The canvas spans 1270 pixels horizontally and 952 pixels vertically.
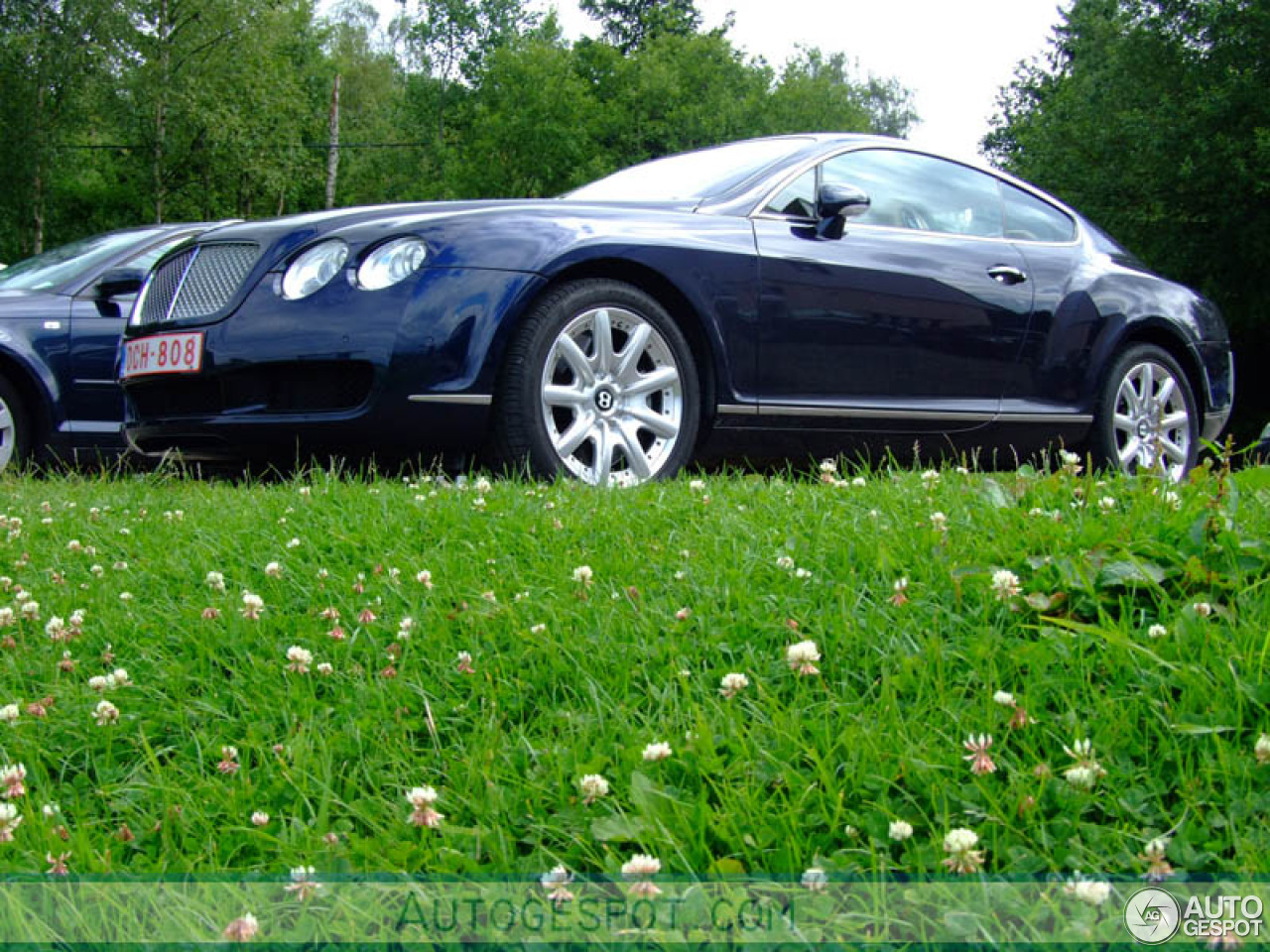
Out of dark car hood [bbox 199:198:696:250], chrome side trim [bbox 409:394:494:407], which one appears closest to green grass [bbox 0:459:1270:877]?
chrome side trim [bbox 409:394:494:407]

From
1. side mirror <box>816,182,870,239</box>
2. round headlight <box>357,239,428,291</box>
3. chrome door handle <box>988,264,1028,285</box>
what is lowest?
round headlight <box>357,239,428,291</box>

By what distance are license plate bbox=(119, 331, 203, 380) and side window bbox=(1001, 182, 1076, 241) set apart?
3597 mm

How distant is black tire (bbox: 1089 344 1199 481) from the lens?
5.72 meters

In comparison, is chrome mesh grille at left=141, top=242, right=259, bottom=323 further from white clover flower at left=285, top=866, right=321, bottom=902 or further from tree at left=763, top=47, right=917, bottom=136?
tree at left=763, top=47, right=917, bottom=136

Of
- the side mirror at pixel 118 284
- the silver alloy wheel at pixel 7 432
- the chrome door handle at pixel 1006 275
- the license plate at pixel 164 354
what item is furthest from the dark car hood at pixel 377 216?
the silver alloy wheel at pixel 7 432

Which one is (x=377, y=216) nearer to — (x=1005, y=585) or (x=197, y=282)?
(x=197, y=282)

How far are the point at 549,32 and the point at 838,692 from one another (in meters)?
59.7

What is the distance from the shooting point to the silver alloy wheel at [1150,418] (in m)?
5.81

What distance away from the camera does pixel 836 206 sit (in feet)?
15.9

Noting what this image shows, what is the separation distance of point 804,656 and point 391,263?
2528 mm

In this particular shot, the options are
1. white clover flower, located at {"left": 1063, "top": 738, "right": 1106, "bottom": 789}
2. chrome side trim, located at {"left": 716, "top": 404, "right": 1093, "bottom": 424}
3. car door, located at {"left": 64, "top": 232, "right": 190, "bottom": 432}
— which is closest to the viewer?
white clover flower, located at {"left": 1063, "top": 738, "right": 1106, "bottom": 789}

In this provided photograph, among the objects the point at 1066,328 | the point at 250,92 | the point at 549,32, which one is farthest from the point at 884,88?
the point at 1066,328

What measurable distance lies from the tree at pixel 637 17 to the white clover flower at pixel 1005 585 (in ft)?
171

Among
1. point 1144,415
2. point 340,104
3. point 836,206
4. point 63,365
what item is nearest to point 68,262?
point 63,365
